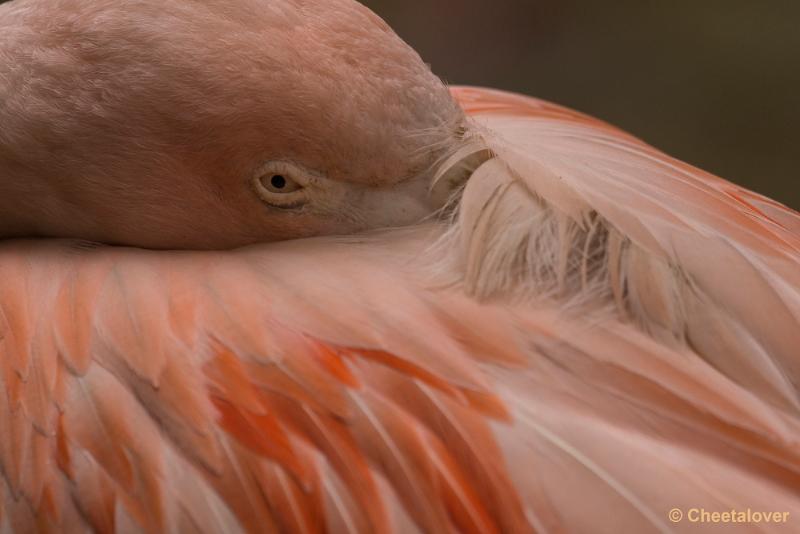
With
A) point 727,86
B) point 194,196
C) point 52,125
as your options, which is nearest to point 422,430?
point 194,196

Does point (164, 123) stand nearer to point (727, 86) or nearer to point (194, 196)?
point (194, 196)

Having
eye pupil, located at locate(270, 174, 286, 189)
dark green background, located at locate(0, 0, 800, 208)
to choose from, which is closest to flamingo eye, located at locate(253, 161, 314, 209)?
eye pupil, located at locate(270, 174, 286, 189)

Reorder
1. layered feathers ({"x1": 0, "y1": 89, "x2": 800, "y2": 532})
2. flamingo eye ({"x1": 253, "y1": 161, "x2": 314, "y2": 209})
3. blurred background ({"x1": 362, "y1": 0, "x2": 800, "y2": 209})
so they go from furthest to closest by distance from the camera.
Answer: blurred background ({"x1": 362, "y1": 0, "x2": 800, "y2": 209}), flamingo eye ({"x1": 253, "y1": 161, "x2": 314, "y2": 209}), layered feathers ({"x1": 0, "y1": 89, "x2": 800, "y2": 532})

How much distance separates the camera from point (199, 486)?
104 centimetres

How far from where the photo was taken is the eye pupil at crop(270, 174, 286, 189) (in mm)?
1142

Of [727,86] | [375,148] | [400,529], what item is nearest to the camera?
[400,529]

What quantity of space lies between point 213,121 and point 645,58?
91.0 inches

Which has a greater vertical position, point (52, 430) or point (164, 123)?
point (164, 123)

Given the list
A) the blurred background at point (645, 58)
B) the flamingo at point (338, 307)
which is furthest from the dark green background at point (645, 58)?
the flamingo at point (338, 307)

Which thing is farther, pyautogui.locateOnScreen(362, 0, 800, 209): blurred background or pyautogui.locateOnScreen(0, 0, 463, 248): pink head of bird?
pyautogui.locateOnScreen(362, 0, 800, 209): blurred background

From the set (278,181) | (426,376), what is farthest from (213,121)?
(426,376)

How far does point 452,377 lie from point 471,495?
0.36ft

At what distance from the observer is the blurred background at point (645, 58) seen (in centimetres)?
308

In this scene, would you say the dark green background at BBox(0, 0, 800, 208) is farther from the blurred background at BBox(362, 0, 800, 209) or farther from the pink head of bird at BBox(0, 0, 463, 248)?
the pink head of bird at BBox(0, 0, 463, 248)
